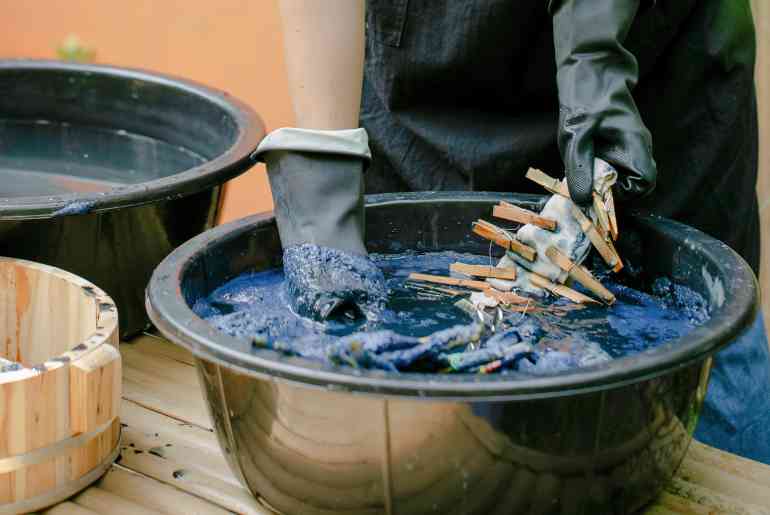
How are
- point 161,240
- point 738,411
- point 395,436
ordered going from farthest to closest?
point 738,411 < point 161,240 < point 395,436

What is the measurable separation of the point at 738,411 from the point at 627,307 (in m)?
0.63

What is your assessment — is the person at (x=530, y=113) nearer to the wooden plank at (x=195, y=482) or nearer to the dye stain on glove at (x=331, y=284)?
the dye stain on glove at (x=331, y=284)

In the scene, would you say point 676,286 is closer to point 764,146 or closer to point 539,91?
point 539,91

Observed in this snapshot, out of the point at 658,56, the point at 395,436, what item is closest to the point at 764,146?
the point at 658,56

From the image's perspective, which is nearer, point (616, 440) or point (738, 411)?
point (616, 440)

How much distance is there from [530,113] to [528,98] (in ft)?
0.16

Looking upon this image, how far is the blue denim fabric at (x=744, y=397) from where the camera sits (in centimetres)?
204

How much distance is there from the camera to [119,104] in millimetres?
2486

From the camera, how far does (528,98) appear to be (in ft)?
6.34

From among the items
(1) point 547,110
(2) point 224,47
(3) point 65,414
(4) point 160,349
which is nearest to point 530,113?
(1) point 547,110

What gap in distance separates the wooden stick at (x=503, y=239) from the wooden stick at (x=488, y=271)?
37mm

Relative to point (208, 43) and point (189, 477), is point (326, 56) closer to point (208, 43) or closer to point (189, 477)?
point (189, 477)

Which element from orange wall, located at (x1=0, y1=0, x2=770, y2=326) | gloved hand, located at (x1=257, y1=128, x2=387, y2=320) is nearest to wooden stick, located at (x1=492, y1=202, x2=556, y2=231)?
gloved hand, located at (x1=257, y1=128, x2=387, y2=320)

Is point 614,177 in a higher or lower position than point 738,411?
higher
